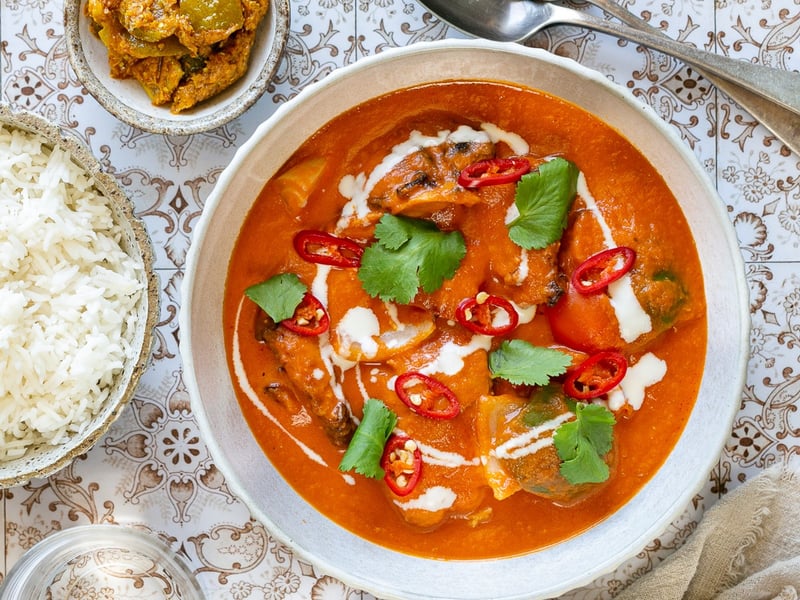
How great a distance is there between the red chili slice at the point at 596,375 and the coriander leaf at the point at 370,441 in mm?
599

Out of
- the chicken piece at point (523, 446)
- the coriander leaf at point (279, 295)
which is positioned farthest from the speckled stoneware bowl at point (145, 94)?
the chicken piece at point (523, 446)

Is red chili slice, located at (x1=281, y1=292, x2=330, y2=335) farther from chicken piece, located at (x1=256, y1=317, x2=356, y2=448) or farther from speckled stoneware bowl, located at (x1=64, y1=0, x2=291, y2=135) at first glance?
speckled stoneware bowl, located at (x1=64, y1=0, x2=291, y2=135)

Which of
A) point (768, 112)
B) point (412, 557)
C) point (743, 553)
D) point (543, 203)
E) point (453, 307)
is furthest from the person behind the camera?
point (743, 553)

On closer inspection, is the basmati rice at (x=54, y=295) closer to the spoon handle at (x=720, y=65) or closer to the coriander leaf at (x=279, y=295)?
the coriander leaf at (x=279, y=295)

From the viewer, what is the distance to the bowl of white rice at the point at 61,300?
9.16 ft

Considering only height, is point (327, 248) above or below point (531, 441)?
above

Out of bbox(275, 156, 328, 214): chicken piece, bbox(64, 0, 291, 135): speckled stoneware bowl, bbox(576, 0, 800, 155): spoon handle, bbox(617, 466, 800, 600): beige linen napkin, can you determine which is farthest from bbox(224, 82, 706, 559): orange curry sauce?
bbox(576, 0, 800, 155): spoon handle

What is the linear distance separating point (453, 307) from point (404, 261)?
0.77 ft

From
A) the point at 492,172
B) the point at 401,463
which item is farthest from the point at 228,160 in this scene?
the point at 401,463

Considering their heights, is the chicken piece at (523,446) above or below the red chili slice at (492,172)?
below

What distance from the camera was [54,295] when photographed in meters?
2.87

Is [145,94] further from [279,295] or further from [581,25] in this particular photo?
[581,25]

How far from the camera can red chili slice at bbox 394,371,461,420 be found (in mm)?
2814

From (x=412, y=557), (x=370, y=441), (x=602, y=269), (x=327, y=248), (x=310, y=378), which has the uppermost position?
(x=602, y=269)
